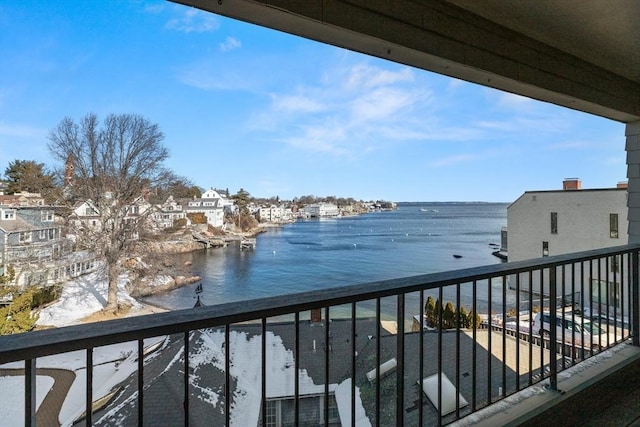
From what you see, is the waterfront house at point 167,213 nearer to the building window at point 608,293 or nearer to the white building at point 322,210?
the building window at point 608,293

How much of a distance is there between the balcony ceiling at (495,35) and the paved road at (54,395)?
4.50 ft

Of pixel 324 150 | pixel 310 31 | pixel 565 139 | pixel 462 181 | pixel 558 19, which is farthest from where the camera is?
pixel 324 150

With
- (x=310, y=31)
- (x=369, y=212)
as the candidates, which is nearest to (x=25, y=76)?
(x=310, y=31)

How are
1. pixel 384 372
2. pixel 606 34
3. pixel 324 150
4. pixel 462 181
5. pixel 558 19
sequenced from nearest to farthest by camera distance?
pixel 558 19, pixel 606 34, pixel 384 372, pixel 462 181, pixel 324 150

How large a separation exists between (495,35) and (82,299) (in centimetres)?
1152

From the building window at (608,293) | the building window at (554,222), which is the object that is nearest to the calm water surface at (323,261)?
the building window at (554,222)

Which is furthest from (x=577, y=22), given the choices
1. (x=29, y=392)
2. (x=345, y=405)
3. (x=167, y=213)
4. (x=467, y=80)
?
(x=167, y=213)

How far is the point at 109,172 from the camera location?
34.4ft

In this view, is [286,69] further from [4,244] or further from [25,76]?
[4,244]

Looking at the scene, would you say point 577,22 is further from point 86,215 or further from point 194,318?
point 86,215

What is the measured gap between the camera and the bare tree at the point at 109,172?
10.3 meters

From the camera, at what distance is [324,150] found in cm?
1578

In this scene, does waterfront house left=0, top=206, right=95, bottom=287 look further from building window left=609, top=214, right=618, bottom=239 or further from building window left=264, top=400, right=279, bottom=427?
building window left=609, top=214, right=618, bottom=239

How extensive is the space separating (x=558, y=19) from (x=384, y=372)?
2.51 m
